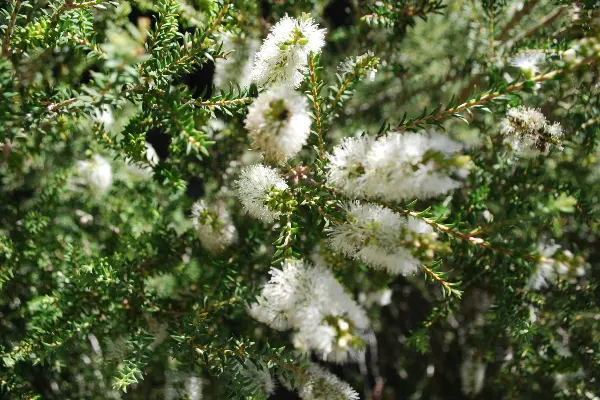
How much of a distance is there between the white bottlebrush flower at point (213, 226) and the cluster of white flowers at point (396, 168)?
0.71 metres

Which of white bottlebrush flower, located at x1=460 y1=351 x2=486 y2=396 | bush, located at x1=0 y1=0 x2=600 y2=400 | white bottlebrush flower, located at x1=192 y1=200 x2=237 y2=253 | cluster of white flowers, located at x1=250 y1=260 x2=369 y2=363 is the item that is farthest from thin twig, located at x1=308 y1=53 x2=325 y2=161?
white bottlebrush flower, located at x1=460 y1=351 x2=486 y2=396

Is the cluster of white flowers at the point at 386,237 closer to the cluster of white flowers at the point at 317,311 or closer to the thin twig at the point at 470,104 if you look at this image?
the cluster of white flowers at the point at 317,311

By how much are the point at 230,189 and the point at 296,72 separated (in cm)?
90

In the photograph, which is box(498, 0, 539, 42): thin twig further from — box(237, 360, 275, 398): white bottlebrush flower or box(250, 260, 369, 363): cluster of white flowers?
box(237, 360, 275, 398): white bottlebrush flower

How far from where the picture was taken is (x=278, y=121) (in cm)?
92

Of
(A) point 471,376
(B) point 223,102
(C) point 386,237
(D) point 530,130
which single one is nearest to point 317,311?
(C) point 386,237

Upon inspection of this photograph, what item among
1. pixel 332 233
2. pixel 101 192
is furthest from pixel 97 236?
pixel 332 233

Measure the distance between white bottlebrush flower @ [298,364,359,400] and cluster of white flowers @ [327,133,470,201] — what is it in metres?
0.62

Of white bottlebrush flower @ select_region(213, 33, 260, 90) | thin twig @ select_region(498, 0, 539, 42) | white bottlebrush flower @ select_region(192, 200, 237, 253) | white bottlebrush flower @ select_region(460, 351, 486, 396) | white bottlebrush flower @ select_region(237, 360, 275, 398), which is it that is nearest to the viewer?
white bottlebrush flower @ select_region(237, 360, 275, 398)

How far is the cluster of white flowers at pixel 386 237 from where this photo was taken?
3.05 feet

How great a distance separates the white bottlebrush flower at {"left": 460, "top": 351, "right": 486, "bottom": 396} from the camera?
7.97 feet

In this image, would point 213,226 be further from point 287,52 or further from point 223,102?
point 287,52

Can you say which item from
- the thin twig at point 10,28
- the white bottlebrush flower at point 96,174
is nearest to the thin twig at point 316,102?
the thin twig at point 10,28

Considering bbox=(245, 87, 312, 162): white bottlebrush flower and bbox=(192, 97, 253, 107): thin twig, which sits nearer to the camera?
bbox=(245, 87, 312, 162): white bottlebrush flower
